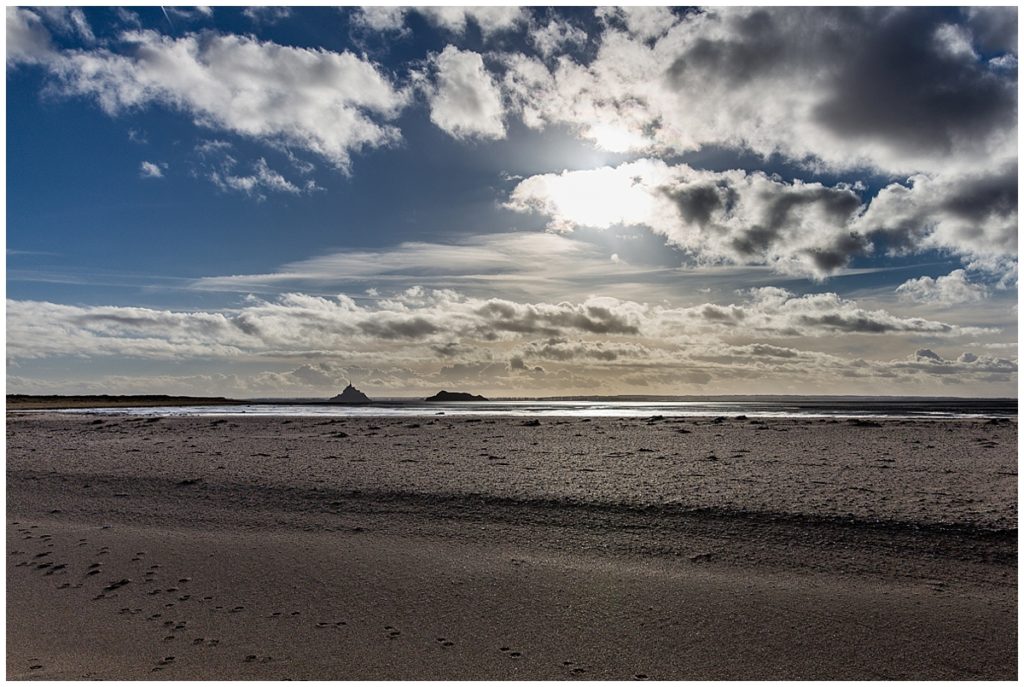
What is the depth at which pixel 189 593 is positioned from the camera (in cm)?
762

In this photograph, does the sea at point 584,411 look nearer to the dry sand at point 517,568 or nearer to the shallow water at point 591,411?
the shallow water at point 591,411

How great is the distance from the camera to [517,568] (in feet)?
27.7

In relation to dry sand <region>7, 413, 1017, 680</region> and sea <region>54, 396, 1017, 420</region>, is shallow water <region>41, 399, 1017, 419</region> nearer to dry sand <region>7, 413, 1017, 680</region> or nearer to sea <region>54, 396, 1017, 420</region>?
sea <region>54, 396, 1017, 420</region>

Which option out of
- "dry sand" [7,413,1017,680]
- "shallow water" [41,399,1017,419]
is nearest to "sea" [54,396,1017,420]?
"shallow water" [41,399,1017,419]

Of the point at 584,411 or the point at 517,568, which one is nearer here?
the point at 517,568

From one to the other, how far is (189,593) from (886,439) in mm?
21322

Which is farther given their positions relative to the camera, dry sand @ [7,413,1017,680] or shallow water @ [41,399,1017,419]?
shallow water @ [41,399,1017,419]

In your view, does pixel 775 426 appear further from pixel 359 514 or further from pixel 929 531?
pixel 359 514

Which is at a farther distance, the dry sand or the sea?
the sea

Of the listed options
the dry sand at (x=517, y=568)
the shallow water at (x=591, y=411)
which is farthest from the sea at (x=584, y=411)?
the dry sand at (x=517, y=568)

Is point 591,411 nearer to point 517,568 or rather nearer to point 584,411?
point 584,411

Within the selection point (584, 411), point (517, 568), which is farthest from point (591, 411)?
point (517, 568)

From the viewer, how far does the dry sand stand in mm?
6004

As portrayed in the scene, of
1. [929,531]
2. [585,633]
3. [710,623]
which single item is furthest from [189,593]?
[929,531]
